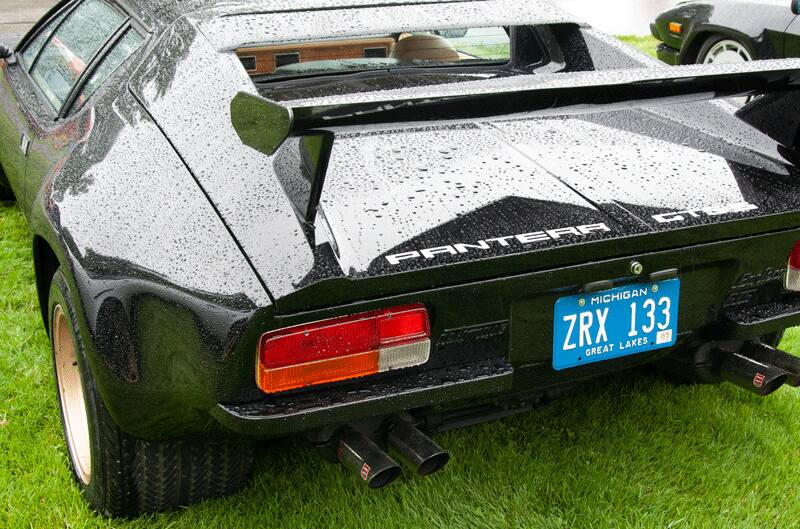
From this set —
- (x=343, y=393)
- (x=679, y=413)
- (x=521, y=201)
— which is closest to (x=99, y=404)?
(x=343, y=393)

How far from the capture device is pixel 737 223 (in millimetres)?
2115

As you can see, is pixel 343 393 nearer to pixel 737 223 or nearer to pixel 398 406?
pixel 398 406

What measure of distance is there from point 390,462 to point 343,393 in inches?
8.1

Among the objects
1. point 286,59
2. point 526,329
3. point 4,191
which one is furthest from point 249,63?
point 4,191

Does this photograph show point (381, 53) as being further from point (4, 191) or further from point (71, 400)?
point (4, 191)

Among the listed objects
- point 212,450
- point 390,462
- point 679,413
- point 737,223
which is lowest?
point 679,413

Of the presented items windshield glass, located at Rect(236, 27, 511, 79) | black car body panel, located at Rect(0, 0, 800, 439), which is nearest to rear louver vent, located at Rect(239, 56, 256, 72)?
windshield glass, located at Rect(236, 27, 511, 79)

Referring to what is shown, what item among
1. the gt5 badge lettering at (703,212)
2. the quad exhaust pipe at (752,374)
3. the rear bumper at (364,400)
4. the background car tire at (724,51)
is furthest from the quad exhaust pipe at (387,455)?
the background car tire at (724,51)

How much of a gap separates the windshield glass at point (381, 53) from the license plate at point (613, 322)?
1.06 meters

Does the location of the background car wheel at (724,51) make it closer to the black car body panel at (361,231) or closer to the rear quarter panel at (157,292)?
the black car body panel at (361,231)

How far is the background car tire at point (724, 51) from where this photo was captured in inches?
233

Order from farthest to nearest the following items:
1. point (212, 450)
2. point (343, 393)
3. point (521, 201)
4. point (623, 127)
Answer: point (623, 127)
point (212, 450)
point (521, 201)
point (343, 393)

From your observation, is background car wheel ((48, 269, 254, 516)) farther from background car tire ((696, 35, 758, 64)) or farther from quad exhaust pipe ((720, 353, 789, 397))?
background car tire ((696, 35, 758, 64))

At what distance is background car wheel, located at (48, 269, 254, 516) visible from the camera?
210 centimetres
